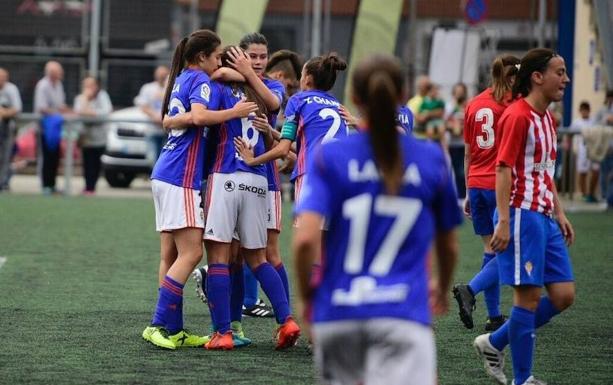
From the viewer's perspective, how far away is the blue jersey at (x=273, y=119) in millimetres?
8516

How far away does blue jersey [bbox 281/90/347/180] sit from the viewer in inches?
326

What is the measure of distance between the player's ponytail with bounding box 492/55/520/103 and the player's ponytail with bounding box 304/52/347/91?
4.08 feet

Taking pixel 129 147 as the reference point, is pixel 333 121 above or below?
above

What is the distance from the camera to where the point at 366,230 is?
4.68 metres

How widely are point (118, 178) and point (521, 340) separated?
18.9 metres

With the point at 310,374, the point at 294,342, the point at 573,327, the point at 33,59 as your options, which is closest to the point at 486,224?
the point at 573,327

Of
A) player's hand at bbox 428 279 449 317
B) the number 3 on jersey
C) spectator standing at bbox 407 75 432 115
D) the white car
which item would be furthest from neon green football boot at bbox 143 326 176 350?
the white car

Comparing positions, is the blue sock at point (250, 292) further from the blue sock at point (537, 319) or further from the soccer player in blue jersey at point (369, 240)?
the soccer player in blue jersey at point (369, 240)

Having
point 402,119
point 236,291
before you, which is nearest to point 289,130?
point 402,119

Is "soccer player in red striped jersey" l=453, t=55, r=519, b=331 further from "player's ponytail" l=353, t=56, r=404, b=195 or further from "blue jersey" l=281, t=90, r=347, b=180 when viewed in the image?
"player's ponytail" l=353, t=56, r=404, b=195

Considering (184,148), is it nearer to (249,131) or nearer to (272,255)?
(249,131)

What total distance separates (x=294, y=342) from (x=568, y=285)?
2.03m

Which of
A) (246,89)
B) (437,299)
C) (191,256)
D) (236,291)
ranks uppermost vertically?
(246,89)

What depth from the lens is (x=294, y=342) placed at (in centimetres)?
839
